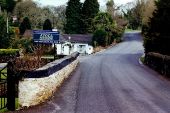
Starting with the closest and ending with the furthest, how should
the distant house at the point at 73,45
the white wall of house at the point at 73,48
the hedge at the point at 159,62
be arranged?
the hedge at the point at 159,62 → the distant house at the point at 73,45 → the white wall of house at the point at 73,48

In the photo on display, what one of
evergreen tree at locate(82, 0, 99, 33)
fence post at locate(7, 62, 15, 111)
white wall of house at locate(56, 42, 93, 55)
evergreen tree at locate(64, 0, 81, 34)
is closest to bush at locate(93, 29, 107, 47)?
white wall of house at locate(56, 42, 93, 55)

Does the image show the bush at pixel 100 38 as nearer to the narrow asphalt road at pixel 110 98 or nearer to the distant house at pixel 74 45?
the distant house at pixel 74 45

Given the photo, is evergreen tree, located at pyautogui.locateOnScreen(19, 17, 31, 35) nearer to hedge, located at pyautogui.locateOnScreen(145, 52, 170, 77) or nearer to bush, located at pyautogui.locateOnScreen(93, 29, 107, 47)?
bush, located at pyautogui.locateOnScreen(93, 29, 107, 47)

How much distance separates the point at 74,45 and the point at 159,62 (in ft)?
147

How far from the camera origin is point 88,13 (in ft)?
336

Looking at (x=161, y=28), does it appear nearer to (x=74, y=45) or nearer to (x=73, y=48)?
(x=73, y=48)

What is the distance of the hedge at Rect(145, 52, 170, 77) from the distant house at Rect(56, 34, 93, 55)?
2567 cm

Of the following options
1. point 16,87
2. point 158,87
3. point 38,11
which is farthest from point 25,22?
point 16,87

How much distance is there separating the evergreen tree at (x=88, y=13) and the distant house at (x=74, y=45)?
8880 mm

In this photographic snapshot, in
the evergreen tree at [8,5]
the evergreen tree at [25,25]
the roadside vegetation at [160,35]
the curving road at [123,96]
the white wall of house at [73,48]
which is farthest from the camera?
the evergreen tree at [8,5]

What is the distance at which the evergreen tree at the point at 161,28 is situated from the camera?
36156mm

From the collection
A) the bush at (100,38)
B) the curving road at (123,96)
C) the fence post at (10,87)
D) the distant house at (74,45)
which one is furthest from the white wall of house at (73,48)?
the fence post at (10,87)

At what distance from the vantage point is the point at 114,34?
95125 millimetres

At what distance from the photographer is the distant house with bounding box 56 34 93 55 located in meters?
68.7
